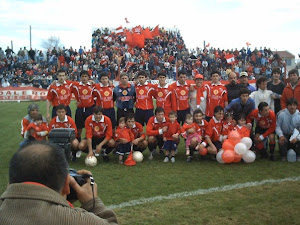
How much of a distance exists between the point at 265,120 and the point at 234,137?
3.21 feet

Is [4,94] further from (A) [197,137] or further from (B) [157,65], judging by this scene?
(A) [197,137]

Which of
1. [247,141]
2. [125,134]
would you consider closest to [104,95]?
[125,134]

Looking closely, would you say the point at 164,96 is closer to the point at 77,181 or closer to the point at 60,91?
the point at 60,91

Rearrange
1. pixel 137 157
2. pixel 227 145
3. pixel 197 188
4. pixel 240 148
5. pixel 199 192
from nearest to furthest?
pixel 199 192
pixel 197 188
pixel 240 148
pixel 227 145
pixel 137 157

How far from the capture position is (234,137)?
679 cm

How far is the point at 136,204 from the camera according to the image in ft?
15.0

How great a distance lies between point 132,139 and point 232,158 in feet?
6.88

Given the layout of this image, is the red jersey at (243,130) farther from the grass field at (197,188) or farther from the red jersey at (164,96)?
the red jersey at (164,96)

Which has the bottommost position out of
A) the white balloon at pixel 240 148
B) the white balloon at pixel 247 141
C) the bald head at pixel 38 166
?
the white balloon at pixel 240 148

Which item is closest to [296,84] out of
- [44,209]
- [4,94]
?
[44,209]

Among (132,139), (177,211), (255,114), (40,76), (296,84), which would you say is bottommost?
(177,211)

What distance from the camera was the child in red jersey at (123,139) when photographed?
7.16 metres

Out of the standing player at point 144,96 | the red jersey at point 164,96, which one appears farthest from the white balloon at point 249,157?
the standing player at point 144,96

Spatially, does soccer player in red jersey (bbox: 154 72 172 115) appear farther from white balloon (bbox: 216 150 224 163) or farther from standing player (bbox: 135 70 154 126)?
white balloon (bbox: 216 150 224 163)
